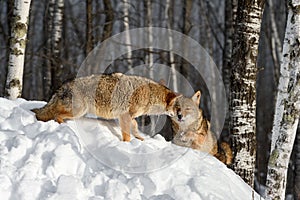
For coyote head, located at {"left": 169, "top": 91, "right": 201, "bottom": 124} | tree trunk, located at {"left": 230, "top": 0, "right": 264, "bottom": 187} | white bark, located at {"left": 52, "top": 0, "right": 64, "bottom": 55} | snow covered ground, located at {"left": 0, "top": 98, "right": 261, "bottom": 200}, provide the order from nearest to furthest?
snow covered ground, located at {"left": 0, "top": 98, "right": 261, "bottom": 200} < tree trunk, located at {"left": 230, "top": 0, "right": 264, "bottom": 187} < coyote head, located at {"left": 169, "top": 91, "right": 201, "bottom": 124} < white bark, located at {"left": 52, "top": 0, "right": 64, "bottom": 55}

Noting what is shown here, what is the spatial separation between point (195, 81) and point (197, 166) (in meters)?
18.0

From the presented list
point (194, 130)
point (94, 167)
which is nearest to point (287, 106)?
point (194, 130)

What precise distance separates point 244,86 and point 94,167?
288 centimetres

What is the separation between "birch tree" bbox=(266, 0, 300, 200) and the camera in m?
6.55

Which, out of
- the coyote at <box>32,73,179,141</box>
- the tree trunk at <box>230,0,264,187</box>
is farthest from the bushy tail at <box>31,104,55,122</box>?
the tree trunk at <box>230,0,264,187</box>

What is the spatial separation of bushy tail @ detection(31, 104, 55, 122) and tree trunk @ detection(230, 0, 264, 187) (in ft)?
9.28

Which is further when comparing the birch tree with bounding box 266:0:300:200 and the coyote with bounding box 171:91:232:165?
the coyote with bounding box 171:91:232:165

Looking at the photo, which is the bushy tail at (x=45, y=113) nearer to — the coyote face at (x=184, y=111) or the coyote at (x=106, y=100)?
the coyote at (x=106, y=100)

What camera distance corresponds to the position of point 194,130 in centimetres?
772

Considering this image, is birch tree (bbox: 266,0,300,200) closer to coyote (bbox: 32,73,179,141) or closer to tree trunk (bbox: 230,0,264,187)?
tree trunk (bbox: 230,0,264,187)

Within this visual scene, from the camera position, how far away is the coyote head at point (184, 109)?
716 cm

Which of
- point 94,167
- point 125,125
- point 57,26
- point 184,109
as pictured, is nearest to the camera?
point 94,167

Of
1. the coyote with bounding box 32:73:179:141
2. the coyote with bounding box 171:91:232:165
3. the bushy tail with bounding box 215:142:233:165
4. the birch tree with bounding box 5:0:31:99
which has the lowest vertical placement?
the bushy tail with bounding box 215:142:233:165

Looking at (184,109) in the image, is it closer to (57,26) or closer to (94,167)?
(94,167)
